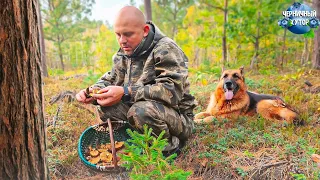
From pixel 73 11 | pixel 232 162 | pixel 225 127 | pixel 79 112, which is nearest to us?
pixel 232 162

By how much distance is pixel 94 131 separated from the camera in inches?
117

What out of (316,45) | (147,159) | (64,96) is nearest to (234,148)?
(147,159)

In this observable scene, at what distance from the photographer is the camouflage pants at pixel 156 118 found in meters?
2.54

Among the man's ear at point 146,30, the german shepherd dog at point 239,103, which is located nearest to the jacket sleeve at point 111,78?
the man's ear at point 146,30

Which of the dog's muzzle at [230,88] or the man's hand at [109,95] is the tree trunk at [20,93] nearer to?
the man's hand at [109,95]

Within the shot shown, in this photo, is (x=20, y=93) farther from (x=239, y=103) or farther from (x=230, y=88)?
(x=239, y=103)

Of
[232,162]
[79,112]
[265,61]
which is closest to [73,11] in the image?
[265,61]

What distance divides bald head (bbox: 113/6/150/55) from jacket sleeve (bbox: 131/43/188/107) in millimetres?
243

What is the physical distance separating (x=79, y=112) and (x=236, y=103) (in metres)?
2.54

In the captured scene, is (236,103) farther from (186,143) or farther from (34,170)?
(34,170)

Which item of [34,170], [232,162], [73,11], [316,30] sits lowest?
[232,162]

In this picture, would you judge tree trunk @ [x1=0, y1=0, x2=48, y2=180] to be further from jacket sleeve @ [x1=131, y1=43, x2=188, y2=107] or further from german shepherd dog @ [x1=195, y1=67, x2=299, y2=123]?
german shepherd dog @ [x1=195, y1=67, x2=299, y2=123]

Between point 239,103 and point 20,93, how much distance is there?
3273 millimetres

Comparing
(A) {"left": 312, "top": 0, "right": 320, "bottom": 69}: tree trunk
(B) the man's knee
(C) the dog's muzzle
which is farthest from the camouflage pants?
(A) {"left": 312, "top": 0, "right": 320, "bottom": 69}: tree trunk
